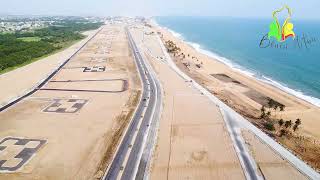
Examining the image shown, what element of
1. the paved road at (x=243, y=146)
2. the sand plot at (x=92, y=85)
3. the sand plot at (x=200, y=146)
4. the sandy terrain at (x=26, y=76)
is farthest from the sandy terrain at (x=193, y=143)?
the sandy terrain at (x=26, y=76)

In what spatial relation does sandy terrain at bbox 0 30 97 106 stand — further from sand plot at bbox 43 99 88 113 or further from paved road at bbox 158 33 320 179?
paved road at bbox 158 33 320 179

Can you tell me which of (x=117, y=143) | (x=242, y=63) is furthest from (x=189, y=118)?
(x=242, y=63)

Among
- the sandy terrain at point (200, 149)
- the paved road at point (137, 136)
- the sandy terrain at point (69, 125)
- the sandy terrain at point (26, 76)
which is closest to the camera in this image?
the sandy terrain at point (200, 149)

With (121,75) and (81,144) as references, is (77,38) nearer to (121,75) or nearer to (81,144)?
(121,75)

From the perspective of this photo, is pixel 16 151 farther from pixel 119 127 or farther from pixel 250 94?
pixel 250 94

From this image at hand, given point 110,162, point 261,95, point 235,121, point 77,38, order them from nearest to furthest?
point 110,162
point 235,121
point 261,95
point 77,38

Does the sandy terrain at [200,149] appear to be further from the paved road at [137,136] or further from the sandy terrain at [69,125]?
the sandy terrain at [69,125]
